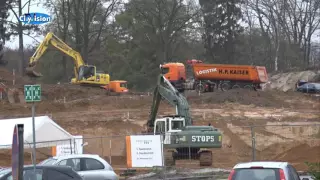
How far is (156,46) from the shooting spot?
3159 inches

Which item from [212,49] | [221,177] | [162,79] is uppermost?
[212,49]

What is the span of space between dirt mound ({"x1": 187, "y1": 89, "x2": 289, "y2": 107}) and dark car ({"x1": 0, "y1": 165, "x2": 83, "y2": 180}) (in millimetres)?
34800

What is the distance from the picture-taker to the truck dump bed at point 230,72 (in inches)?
2115

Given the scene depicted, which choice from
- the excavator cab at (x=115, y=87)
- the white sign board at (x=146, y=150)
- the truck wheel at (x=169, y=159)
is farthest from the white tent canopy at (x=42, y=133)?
the excavator cab at (x=115, y=87)

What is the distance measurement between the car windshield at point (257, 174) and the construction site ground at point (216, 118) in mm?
17555

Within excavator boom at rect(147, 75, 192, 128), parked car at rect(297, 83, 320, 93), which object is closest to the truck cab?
parked car at rect(297, 83, 320, 93)

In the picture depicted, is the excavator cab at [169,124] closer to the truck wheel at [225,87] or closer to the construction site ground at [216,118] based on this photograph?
the construction site ground at [216,118]

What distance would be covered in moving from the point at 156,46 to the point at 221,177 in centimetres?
5545

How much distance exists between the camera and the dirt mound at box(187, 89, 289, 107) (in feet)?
164

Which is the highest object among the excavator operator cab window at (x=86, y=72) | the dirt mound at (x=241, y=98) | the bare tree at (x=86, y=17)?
the bare tree at (x=86, y=17)

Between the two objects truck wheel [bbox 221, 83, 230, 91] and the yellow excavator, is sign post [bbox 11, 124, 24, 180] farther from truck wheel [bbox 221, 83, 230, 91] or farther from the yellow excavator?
the yellow excavator

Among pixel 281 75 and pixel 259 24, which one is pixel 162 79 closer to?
pixel 281 75

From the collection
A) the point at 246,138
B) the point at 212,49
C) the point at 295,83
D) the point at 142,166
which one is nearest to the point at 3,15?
the point at 212,49

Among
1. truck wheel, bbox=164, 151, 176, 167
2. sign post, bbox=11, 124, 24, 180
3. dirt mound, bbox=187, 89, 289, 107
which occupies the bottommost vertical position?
truck wheel, bbox=164, 151, 176, 167
